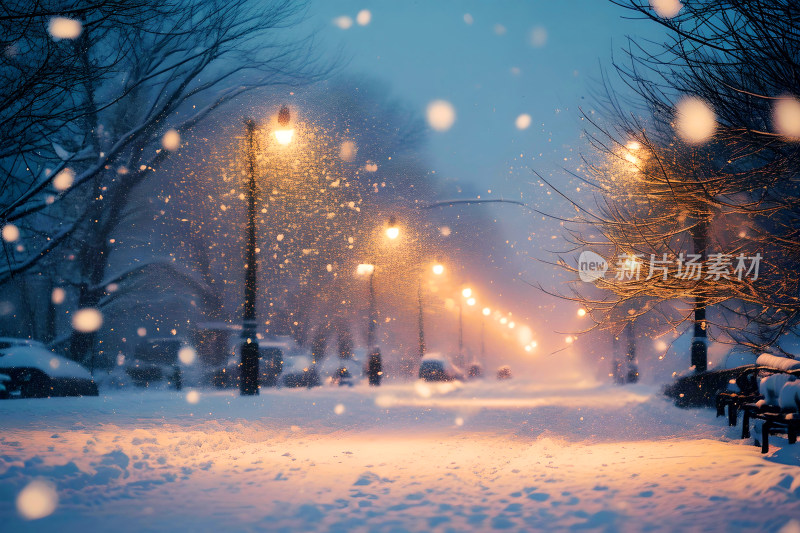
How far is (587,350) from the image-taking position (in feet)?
204

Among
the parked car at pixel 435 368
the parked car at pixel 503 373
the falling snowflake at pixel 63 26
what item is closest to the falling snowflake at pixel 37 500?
the falling snowflake at pixel 63 26

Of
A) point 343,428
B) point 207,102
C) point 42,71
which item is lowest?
point 343,428

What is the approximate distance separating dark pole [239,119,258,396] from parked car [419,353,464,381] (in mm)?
16239

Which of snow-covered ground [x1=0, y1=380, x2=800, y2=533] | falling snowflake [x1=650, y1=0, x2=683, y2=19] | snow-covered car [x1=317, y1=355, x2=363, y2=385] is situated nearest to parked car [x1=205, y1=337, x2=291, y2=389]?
snow-covered car [x1=317, y1=355, x2=363, y2=385]

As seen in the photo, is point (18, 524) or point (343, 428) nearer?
Answer: point (18, 524)

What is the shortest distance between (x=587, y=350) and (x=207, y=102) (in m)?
52.8

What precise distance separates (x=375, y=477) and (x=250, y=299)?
26.5 feet

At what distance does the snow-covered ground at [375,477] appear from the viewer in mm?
5090

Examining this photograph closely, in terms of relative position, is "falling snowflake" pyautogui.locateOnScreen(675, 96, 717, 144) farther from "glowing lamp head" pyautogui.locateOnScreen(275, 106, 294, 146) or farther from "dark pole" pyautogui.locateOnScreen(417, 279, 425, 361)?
"dark pole" pyautogui.locateOnScreen(417, 279, 425, 361)

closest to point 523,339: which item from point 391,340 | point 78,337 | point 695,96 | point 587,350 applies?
point 587,350

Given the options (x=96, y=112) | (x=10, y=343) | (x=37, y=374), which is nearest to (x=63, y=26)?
(x=96, y=112)

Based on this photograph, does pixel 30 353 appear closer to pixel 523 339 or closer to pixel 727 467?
pixel 727 467

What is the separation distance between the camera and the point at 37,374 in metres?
16.0

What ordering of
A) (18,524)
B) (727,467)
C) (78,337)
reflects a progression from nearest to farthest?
(18,524) → (727,467) → (78,337)
